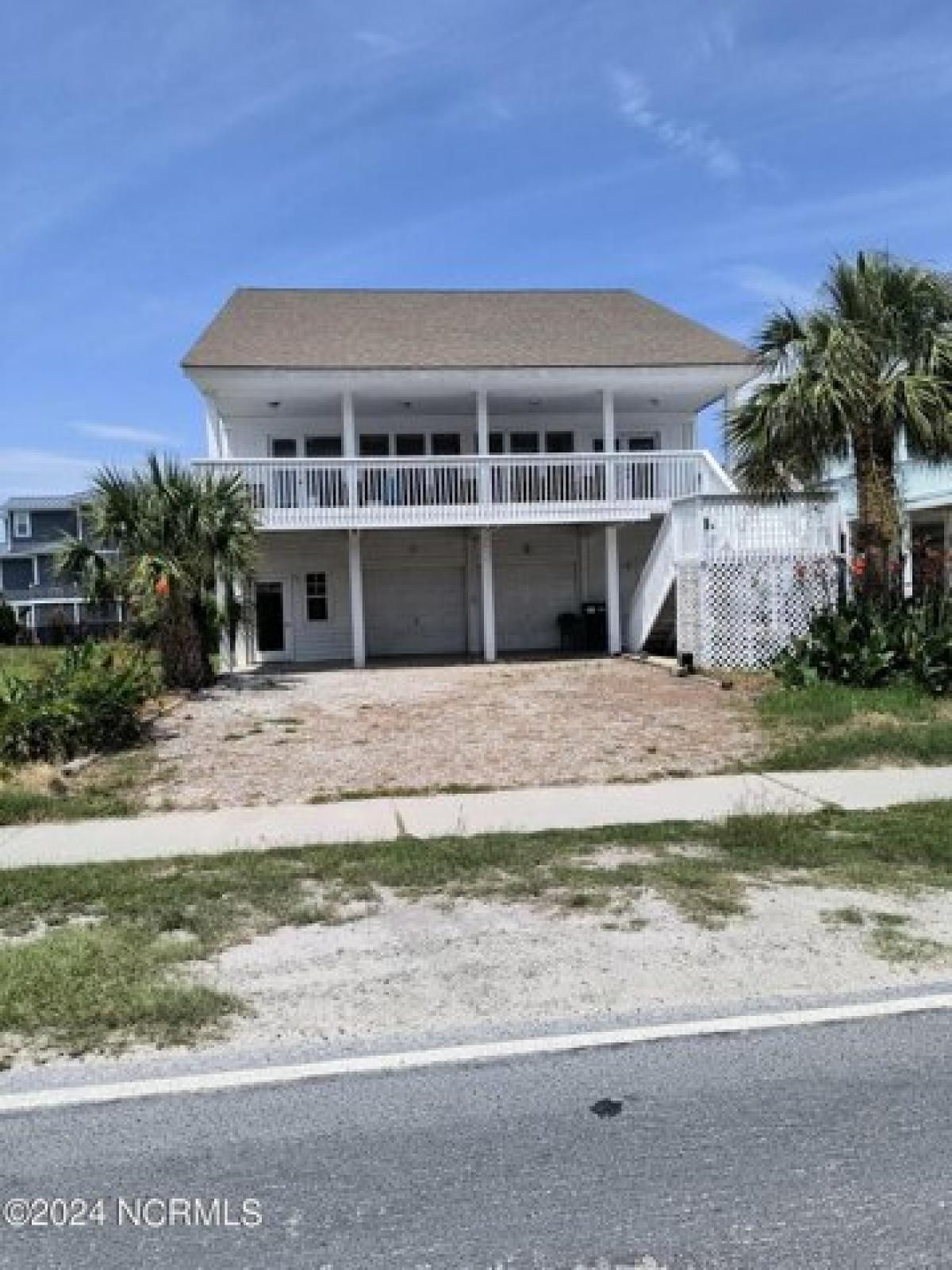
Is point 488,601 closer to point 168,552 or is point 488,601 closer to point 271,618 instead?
point 271,618

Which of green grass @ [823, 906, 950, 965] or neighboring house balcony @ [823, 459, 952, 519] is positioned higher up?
neighboring house balcony @ [823, 459, 952, 519]

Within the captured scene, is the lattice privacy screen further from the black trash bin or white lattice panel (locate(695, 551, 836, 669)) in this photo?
the black trash bin

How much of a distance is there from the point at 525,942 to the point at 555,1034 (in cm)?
112

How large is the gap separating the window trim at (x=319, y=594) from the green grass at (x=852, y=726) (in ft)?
41.0

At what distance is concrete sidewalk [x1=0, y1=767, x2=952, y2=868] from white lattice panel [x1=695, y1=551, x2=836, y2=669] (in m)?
7.58

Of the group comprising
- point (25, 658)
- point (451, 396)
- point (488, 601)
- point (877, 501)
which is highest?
point (451, 396)

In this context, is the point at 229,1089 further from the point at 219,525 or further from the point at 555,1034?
the point at 219,525

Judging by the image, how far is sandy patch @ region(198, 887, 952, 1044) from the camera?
479cm

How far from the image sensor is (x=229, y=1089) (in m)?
4.05

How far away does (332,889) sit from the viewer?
680 cm

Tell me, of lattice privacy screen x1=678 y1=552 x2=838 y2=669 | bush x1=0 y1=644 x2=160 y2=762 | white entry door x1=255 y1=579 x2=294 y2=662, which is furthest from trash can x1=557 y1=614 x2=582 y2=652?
bush x1=0 y1=644 x2=160 y2=762

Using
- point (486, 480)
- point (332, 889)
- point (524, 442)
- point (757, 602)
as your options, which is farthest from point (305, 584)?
point (332, 889)

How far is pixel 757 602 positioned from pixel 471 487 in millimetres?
6919

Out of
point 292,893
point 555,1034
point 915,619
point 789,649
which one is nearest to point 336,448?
point 789,649
